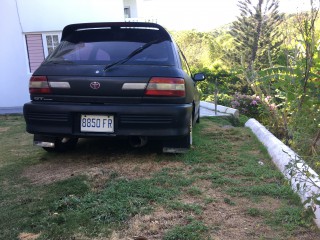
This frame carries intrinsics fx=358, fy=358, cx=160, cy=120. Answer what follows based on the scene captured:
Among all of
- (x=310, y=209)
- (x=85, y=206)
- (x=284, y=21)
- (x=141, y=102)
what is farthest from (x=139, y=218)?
(x=284, y=21)

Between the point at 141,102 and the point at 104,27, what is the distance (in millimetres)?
1210

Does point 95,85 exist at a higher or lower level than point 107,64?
lower

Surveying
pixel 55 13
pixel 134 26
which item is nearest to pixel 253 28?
pixel 55 13

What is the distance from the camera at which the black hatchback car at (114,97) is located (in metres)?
3.81

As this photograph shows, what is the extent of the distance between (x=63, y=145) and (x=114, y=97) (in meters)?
1.28

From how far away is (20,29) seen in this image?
36.1 feet

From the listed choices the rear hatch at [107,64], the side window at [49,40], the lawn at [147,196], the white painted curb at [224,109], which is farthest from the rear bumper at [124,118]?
the side window at [49,40]

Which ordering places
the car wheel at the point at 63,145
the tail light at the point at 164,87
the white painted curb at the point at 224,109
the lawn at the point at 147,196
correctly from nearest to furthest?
the lawn at the point at 147,196, the tail light at the point at 164,87, the car wheel at the point at 63,145, the white painted curb at the point at 224,109

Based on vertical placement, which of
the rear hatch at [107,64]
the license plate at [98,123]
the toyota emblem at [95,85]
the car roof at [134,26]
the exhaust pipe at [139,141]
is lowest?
the exhaust pipe at [139,141]

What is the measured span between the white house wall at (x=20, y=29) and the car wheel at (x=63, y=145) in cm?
722

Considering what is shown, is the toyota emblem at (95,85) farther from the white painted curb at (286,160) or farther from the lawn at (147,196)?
the white painted curb at (286,160)

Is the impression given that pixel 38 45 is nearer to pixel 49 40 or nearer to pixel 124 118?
pixel 49 40

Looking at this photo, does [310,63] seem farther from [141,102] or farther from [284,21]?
[141,102]

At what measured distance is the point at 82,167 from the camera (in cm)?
402
